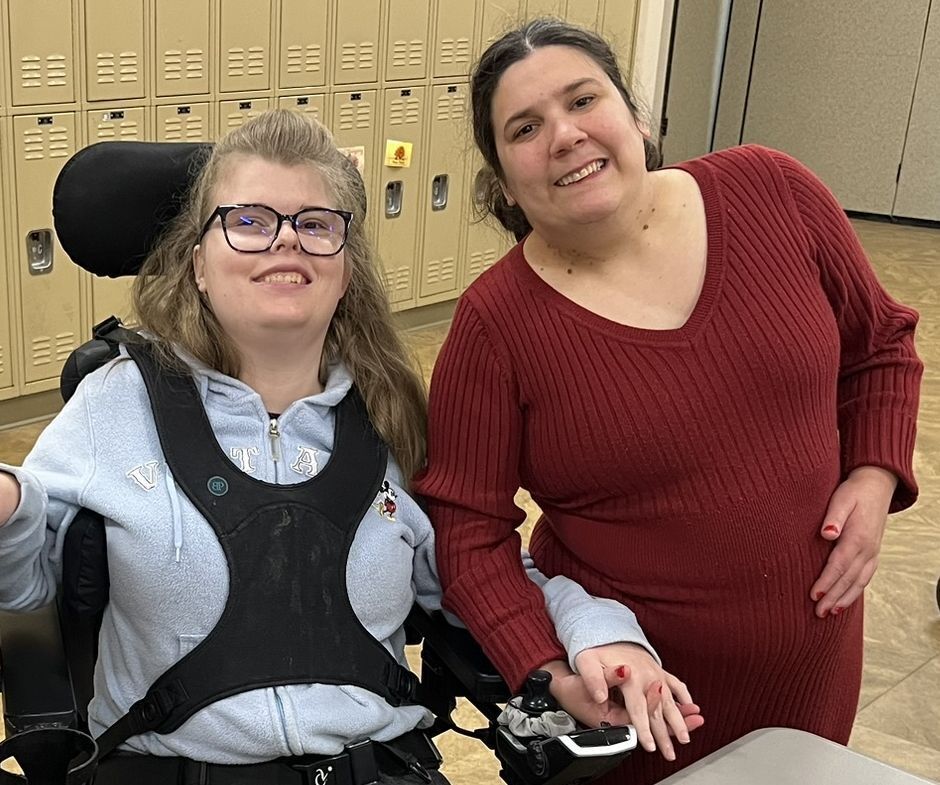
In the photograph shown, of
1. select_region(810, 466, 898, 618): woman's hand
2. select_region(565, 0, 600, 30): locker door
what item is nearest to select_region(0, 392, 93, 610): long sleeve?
select_region(810, 466, 898, 618): woman's hand

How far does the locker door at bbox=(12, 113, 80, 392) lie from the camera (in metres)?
3.96

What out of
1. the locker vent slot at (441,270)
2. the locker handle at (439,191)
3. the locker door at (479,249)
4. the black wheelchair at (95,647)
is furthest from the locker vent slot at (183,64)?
the black wheelchair at (95,647)

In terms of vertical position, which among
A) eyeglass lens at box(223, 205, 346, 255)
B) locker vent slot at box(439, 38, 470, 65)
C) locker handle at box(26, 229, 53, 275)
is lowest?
locker handle at box(26, 229, 53, 275)

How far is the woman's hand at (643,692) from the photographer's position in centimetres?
145

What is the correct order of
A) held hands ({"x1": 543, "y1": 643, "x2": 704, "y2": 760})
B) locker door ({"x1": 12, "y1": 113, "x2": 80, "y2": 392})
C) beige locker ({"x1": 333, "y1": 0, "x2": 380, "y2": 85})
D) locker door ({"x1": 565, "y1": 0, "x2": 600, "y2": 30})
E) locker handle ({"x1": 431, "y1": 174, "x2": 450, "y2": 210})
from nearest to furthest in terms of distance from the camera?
held hands ({"x1": 543, "y1": 643, "x2": 704, "y2": 760})
locker door ({"x1": 12, "y1": 113, "x2": 80, "y2": 392})
beige locker ({"x1": 333, "y1": 0, "x2": 380, "y2": 85})
locker handle ({"x1": 431, "y1": 174, "x2": 450, "y2": 210})
locker door ({"x1": 565, "y1": 0, "x2": 600, "y2": 30})

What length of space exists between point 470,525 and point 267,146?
0.53 m

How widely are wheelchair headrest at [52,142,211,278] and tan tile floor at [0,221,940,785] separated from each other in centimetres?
140

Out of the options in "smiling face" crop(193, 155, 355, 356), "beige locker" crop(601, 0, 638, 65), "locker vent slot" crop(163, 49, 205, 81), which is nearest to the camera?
"smiling face" crop(193, 155, 355, 356)

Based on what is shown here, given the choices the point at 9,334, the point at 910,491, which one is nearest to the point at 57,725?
the point at 910,491

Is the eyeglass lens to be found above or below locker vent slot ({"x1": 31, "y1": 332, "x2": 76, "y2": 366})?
above

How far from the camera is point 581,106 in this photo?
5.23 feet

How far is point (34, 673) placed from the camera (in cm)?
148

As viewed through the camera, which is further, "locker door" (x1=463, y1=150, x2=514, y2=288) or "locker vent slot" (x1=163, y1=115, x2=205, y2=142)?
"locker door" (x1=463, y1=150, x2=514, y2=288)

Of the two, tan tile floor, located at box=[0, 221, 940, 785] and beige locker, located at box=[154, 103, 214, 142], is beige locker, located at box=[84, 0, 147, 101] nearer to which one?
beige locker, located at box=[154, 103, 214, 142]
